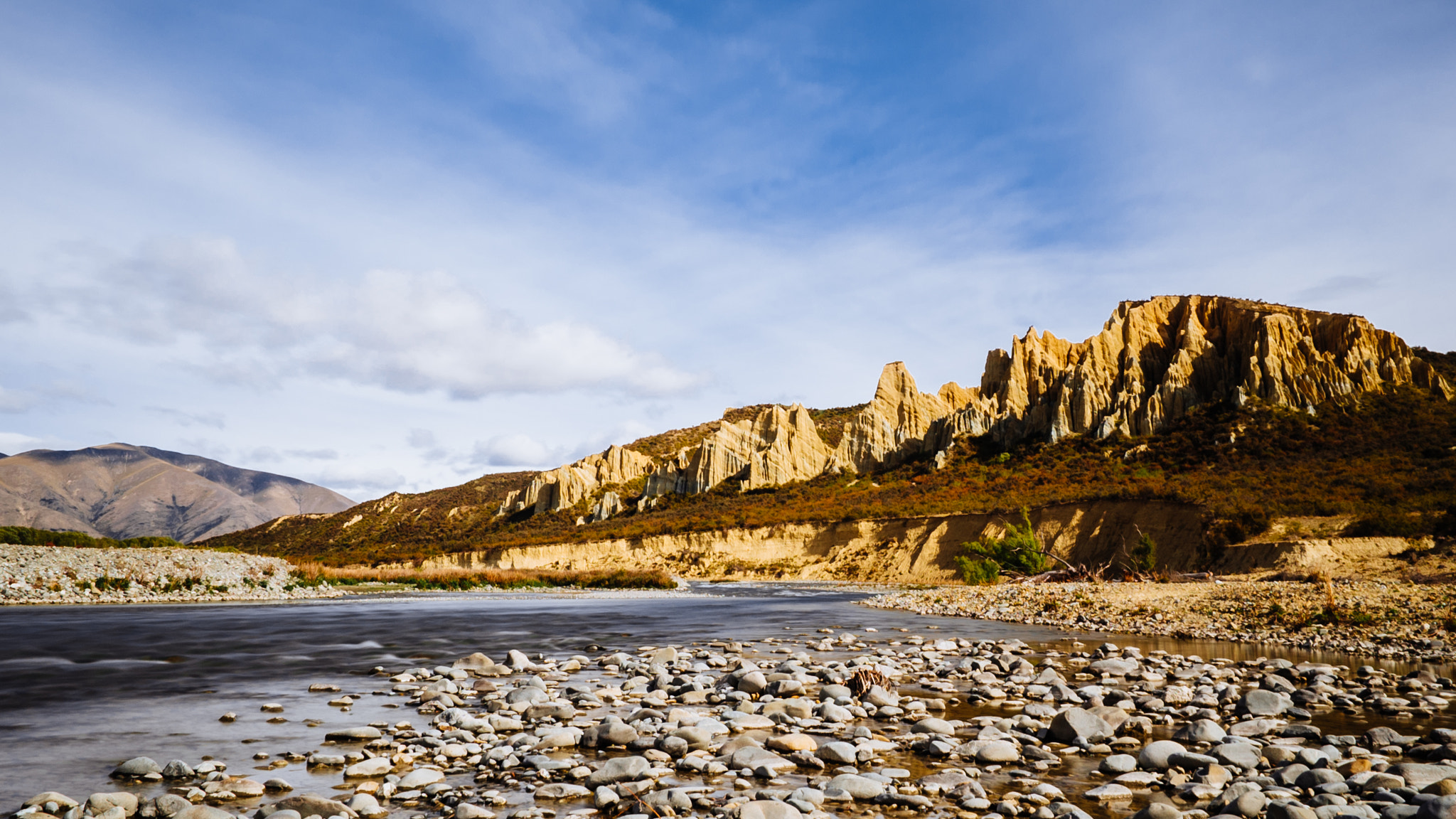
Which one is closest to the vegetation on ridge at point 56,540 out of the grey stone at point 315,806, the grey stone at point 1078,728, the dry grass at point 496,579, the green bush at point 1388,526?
the dry grass at point 496,579

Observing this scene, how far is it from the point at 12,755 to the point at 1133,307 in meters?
99.9

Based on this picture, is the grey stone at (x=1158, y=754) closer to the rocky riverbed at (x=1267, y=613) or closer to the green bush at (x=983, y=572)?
the rocky riverbed at (x=1267, y=613)

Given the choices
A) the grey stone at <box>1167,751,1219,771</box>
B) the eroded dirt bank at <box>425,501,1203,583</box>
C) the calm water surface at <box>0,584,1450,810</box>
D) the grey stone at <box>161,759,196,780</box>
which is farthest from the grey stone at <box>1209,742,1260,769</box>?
the eroded dirt bank at <box>425,501,1203,583</box>

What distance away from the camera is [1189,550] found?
4188 cm

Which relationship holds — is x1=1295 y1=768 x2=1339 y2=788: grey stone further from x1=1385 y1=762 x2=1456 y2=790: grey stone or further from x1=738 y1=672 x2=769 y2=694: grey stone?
x1=738 y1=672 x2=769 y2=694: grey stone

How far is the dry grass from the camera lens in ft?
174

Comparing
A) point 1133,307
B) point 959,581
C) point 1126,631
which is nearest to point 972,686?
point 1126,631

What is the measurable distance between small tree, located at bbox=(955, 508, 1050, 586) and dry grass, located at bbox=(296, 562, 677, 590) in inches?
879

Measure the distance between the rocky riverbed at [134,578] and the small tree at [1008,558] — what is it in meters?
35.2

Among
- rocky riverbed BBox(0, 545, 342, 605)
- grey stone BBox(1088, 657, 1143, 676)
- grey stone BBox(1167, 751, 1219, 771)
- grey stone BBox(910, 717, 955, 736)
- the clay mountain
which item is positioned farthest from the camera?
the clay mountain

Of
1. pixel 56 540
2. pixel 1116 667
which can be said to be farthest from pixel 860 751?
pixel 56 540

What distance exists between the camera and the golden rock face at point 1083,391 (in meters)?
68.9

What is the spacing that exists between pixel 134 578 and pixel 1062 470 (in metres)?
66.7

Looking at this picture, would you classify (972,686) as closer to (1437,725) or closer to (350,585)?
(1437,725)
